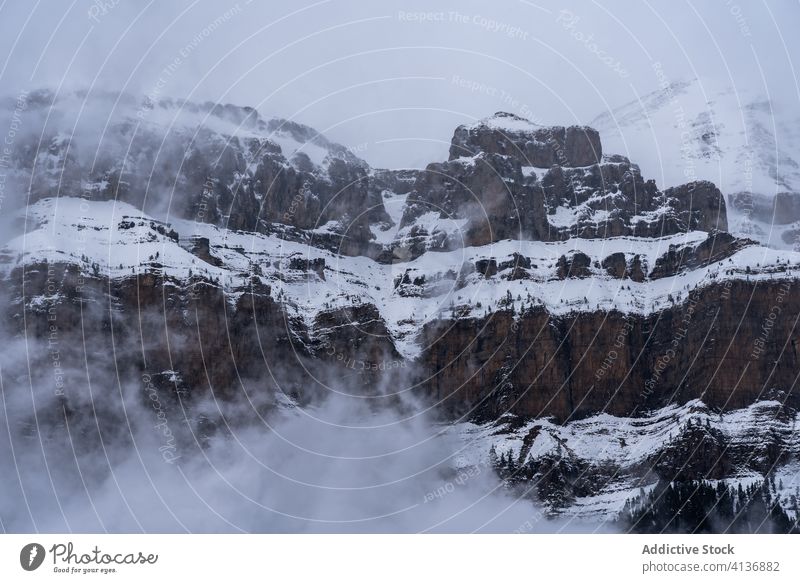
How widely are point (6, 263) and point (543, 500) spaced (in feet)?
265

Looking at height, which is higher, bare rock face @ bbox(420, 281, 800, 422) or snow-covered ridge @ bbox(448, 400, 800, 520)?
bare rock face @ bbox(420, 281, 800, 422)

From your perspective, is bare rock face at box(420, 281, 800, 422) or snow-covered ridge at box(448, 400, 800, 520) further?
bare rock face at box(420, 281, 800, 422)

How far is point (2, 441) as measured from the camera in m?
180

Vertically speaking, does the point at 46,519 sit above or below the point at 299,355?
below

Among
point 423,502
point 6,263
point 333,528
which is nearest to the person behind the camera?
point 333,528

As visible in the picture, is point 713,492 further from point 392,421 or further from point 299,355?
point 299,355

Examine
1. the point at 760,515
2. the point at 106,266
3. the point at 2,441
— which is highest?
the point at 106,266

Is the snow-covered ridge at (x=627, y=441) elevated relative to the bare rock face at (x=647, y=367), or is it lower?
lower

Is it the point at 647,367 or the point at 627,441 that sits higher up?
the point at 647,367

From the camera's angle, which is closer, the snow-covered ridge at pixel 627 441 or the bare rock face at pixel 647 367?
the snow-covered ridge at pixel 627 441

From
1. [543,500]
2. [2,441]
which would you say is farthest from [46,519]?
[543,500]

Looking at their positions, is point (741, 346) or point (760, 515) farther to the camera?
point (741, 346)

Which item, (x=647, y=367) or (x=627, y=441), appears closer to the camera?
(x=627, y=441)
